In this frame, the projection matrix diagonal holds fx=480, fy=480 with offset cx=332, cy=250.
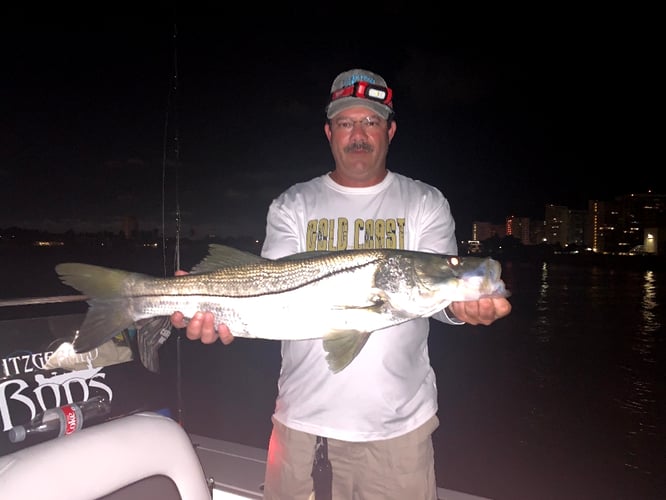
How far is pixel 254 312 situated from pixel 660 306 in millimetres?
36938

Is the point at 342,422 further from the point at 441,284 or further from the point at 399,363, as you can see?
the point at 441,284

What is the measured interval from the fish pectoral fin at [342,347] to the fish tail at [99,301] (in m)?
1.27

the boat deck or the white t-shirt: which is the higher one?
the white t-shirt

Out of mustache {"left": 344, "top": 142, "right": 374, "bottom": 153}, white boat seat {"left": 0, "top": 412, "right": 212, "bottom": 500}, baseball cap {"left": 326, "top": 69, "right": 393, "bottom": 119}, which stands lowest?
white boat seat {"left": 0, "top": 412, "right": 212, "bottom": 500}

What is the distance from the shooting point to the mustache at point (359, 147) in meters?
3.12

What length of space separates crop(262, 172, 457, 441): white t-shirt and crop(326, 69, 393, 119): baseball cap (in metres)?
0.45

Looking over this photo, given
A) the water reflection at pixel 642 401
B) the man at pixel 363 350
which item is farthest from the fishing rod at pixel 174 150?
the water reflection at pixel 642 401

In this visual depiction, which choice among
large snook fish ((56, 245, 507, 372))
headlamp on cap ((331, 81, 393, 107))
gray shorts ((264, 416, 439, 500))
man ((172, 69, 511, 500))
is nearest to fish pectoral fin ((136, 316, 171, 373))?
large snook fish ((56, 245, 507, 372))

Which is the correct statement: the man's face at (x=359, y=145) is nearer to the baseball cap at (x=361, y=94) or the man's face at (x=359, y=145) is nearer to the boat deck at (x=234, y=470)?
the baseball cap at (x=361, y=94)

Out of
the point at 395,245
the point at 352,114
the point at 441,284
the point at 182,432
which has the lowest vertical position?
the point at 182,432

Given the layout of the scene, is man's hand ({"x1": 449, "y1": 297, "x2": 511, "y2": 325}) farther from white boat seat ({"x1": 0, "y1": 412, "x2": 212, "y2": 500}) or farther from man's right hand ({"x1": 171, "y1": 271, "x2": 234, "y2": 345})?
white boat seat ({"x1": 0, "y1": 412, "x2": 212, "y2": 500})

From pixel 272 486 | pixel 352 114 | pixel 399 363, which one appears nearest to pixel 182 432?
pixel 272 486

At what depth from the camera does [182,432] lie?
2209mm

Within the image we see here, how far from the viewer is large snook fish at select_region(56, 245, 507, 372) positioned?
2.88m
